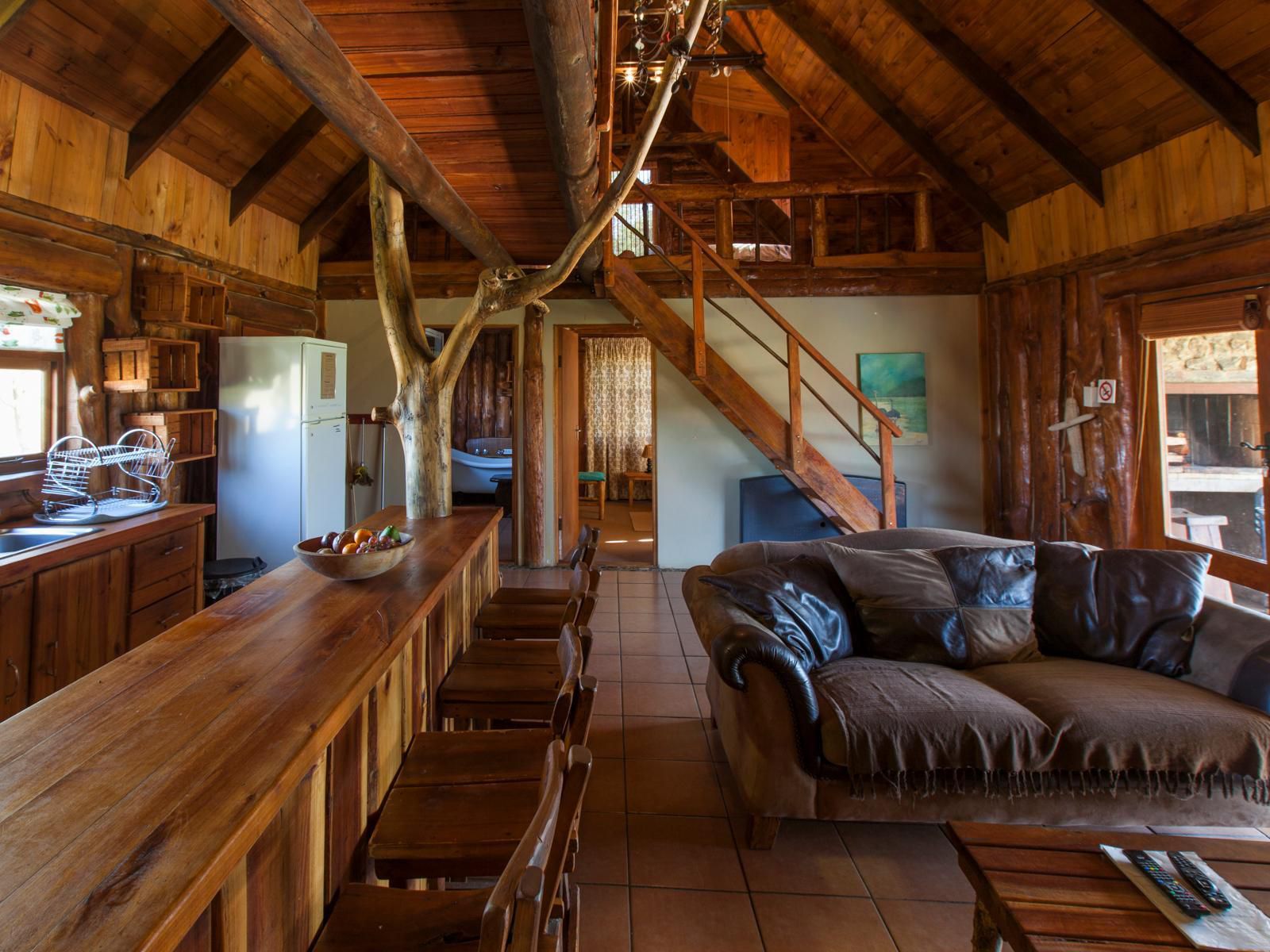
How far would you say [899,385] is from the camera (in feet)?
19.5

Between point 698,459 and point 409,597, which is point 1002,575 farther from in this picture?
point 698,459

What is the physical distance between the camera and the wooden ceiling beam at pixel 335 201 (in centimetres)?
545

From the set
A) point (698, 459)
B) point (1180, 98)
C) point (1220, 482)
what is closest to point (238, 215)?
point (698, 459)

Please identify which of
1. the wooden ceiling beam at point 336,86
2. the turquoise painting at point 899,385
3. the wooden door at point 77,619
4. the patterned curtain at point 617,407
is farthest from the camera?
the patterned curtain at point 617,407

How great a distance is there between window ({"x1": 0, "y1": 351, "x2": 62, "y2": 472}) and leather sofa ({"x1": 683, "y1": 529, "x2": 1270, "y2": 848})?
3.42 m

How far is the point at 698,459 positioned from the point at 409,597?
4325 mm

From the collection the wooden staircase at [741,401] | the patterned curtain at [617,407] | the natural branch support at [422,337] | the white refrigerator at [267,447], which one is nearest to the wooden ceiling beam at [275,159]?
the white refrigerator at [267,447]

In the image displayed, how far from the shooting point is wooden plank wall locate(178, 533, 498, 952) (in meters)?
1.07

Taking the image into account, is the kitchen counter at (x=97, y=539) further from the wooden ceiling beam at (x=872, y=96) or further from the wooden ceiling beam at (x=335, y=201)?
the wooden ceiling beam at (x=872, y=96)

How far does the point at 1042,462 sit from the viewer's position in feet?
16.8

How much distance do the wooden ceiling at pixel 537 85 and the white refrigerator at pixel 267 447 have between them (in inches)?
51.4

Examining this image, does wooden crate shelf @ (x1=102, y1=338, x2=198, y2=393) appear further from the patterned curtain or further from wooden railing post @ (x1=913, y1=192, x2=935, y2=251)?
the patterned curtain

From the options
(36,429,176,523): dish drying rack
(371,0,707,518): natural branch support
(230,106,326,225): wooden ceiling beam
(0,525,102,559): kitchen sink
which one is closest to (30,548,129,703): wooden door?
(0,525,102,559): kitchen sink

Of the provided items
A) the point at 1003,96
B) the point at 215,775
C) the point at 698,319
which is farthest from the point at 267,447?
the point at 1003,96
